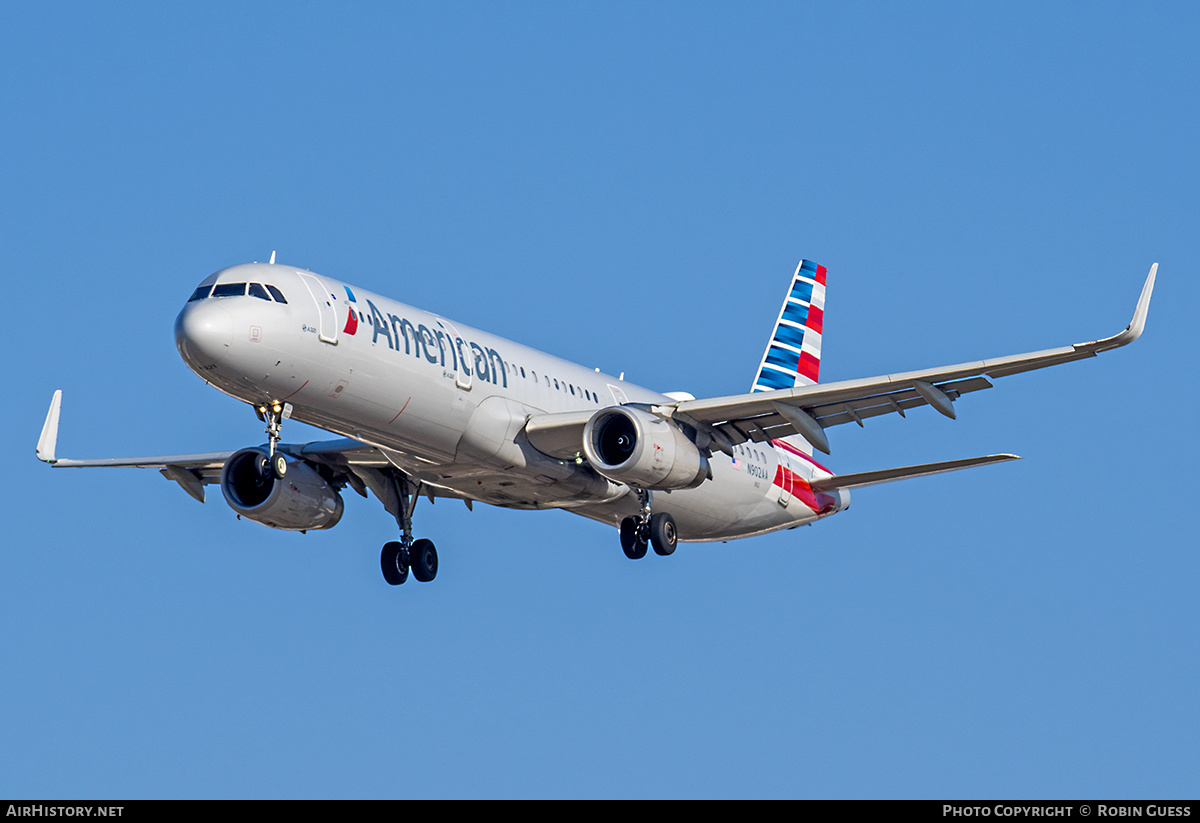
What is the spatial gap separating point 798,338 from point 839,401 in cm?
1486

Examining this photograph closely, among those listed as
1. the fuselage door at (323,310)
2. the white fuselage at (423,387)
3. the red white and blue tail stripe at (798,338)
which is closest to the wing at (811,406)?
the white fuselage at (423,387)

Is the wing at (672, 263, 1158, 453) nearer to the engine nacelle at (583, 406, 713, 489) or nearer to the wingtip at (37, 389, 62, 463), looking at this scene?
the engine nacelle at (583, 406, 713, 489)

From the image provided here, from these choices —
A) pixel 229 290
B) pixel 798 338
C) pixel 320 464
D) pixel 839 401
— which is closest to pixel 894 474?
pixel 839 401

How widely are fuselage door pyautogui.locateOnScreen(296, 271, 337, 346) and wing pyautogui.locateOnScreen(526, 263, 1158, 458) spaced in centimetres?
580

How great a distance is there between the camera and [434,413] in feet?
118

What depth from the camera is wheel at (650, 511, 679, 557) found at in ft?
132

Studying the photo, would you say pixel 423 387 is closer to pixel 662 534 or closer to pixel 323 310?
pixel 323 310

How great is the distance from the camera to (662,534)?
132ft

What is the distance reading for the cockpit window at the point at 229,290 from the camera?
33.5m
